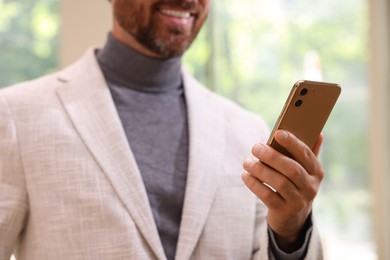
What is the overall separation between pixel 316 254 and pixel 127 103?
17.9 inches

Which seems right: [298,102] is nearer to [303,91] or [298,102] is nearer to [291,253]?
[303,91]

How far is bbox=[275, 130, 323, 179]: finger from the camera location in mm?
708

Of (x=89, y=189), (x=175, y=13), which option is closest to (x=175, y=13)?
(x=175, y=13)

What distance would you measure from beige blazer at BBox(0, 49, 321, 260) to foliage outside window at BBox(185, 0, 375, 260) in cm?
155

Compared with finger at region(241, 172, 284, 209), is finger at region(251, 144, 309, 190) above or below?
above

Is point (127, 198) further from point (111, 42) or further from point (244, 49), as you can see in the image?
point (244, 49)

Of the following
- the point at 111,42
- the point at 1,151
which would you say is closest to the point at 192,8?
the point at 111,42

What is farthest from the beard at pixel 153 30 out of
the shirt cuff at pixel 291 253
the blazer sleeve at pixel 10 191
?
the shirt cuff at pixel 291 253

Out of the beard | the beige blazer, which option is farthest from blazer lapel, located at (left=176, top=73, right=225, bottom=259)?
the beard

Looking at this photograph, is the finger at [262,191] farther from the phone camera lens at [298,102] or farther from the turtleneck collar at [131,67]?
the turtleneck collar at [131,67]

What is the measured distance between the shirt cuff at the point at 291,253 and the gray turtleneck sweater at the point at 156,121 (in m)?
0.18

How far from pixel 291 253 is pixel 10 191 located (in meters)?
0.48

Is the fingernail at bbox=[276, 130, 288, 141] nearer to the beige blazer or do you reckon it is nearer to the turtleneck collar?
the beige blazer

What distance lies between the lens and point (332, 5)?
2.55 m
